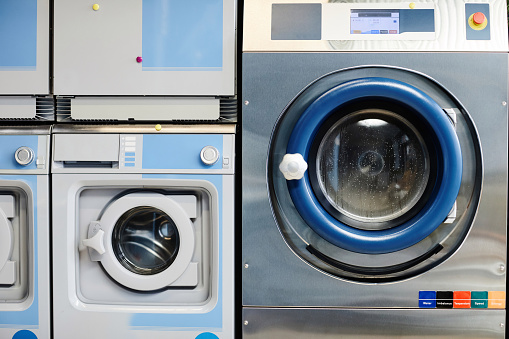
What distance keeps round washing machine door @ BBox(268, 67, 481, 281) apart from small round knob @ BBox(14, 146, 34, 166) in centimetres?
86

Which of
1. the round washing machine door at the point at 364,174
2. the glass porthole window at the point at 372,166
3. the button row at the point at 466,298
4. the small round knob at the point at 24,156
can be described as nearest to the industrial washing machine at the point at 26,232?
the small round knob at the point at 24,156

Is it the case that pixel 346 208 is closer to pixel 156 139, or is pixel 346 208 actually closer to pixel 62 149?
pixel 156 139

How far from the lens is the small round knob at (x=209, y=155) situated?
167cm

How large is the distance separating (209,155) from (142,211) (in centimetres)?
34

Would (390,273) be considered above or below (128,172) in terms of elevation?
below

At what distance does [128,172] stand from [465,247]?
120 cm

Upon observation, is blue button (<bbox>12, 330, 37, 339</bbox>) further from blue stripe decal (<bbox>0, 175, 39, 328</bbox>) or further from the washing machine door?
the washing machine door

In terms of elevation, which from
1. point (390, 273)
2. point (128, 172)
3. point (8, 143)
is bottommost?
point (390, 273)

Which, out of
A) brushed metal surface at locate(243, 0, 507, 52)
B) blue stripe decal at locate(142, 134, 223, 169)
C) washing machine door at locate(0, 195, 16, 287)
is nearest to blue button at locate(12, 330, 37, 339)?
washing machine door at locate(0, 195, 16, 287)

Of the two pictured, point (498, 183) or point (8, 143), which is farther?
point (8, 143)

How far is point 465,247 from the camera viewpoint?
1.64 metres

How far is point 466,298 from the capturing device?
1.66 metres

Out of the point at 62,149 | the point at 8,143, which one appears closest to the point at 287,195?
the point at 62,149

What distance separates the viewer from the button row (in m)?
1.65
